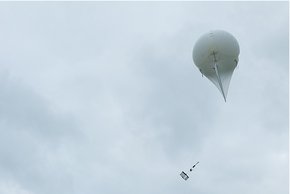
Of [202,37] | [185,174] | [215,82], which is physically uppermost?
[202,37]

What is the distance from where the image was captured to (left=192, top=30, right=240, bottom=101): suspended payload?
1793 inches

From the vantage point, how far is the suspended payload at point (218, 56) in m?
45.5

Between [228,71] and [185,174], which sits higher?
[228,71]

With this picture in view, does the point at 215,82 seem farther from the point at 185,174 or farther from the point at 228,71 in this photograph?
the point at 185,174

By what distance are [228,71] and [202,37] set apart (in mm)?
Result: 5485

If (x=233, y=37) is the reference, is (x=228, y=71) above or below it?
below

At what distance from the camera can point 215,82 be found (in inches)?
1866

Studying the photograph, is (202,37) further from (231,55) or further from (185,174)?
(185,174)

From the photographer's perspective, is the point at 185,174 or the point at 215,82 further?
the point at 215,82

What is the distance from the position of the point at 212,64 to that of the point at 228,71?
266 centimetres

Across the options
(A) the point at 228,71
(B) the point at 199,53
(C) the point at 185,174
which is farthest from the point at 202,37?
(C) the point at 185,174

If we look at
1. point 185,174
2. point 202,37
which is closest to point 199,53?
point 202,37

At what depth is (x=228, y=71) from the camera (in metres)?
47.4

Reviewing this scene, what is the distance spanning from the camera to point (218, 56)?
149 ft
